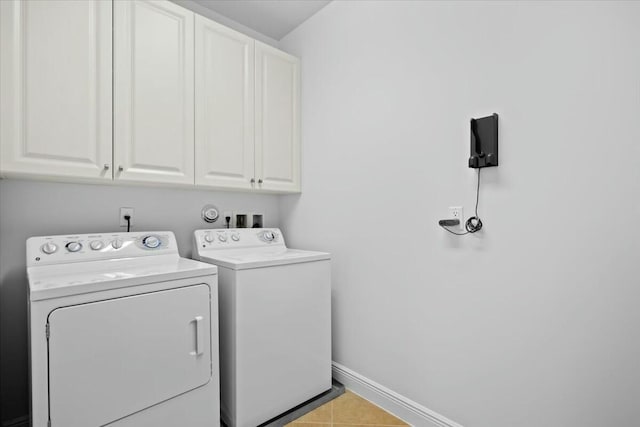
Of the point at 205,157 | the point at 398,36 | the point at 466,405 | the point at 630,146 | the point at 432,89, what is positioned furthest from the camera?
the point at 205,157

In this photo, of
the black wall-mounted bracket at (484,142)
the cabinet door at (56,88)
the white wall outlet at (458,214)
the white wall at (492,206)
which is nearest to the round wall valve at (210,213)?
the cabinet door at (56,88)

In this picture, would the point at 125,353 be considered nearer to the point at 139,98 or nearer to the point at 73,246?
the point at 73,246

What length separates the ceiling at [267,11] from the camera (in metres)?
2.18

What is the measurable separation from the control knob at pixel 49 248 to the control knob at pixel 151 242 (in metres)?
0.38

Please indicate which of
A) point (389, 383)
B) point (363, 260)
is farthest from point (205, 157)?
point (389, 383)

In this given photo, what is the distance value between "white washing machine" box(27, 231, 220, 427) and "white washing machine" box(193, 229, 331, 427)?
0.11 meters

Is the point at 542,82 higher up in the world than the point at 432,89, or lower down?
lower down

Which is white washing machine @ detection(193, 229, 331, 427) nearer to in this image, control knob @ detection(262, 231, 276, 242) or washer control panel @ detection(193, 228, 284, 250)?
washer control panel @ detection(193, 228, 284, 250)

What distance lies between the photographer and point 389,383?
1.83 meters

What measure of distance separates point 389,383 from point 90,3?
8.27 ft

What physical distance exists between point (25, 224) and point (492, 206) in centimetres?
228

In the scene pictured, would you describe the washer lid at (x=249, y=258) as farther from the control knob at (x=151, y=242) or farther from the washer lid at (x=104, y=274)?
the control knob at (x=151, y=242)

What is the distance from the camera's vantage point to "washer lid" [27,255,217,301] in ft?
3.81

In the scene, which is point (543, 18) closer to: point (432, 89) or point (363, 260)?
point (432, 89)
